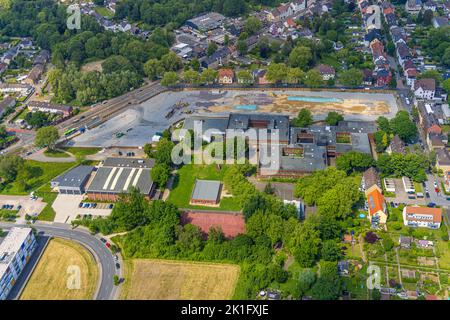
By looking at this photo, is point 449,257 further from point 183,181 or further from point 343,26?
→ point 343,26

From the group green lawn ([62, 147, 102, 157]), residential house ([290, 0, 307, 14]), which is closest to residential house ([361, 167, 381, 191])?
green lawn ([62, 147, 102, 157])

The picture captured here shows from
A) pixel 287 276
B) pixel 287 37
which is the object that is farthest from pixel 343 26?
pixel 287 276

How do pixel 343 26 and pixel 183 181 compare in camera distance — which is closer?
pixel 183 181

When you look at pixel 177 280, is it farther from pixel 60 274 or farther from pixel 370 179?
pixel 370 179

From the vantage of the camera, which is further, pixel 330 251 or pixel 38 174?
pixel 38 174

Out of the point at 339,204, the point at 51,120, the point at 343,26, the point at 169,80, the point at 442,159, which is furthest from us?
the point at 343,26

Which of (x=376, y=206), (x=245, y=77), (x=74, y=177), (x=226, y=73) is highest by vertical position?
(x=376, y=206)

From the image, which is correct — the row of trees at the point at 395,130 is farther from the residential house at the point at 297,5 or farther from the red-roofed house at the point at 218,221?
the residential house at the point at 297,5

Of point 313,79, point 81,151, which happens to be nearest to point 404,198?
point 313,79
